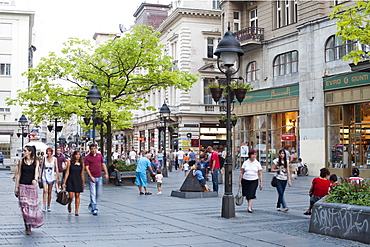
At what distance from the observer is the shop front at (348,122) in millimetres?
27734

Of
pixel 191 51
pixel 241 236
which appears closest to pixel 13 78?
pixel 191 51

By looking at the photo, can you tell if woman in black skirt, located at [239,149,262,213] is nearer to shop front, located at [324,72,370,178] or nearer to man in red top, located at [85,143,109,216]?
man in red top, located at [85,143,109,216]

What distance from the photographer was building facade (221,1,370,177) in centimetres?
2883

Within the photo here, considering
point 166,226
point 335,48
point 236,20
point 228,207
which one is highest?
point 236,20

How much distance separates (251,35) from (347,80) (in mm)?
10118

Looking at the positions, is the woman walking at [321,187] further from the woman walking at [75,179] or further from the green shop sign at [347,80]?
the green shop sign at [347,80]

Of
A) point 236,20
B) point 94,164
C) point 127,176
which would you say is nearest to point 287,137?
point 236,20

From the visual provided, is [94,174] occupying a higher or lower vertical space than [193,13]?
lower

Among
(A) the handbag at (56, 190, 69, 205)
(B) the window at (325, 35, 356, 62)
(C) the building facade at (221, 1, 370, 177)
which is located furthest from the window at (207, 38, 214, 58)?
(A) the handbag at (56, 190, 69, 205)

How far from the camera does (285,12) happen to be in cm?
3444

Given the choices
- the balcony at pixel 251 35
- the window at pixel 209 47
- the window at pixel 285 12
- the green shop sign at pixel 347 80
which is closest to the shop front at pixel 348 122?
the green shop sign at pixel 347 80

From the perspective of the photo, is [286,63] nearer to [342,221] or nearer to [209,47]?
[209,47]

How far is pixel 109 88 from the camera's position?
27359mm

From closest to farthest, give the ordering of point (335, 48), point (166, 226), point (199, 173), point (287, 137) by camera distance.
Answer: point (166, 226), point (199, 173), point (335, 48), point (287, 137)
